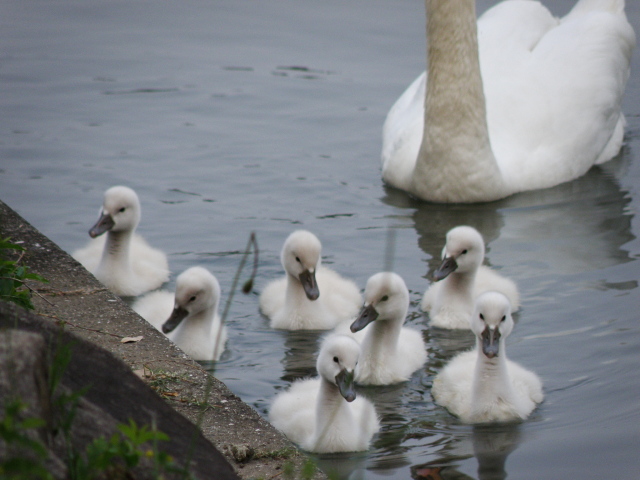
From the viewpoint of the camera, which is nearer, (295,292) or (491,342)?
(491,342)

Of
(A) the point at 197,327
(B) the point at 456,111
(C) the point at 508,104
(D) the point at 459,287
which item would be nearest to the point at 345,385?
(A) the point at 197,327

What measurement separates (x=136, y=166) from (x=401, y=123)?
237 cm

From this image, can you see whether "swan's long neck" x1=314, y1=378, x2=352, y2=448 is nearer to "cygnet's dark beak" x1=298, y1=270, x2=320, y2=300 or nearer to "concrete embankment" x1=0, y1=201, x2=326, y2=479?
"concrete embankment" x1=0, y1=201, x2=326, y2=479

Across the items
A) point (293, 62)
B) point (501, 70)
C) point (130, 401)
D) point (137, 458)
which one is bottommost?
point (137, 458)

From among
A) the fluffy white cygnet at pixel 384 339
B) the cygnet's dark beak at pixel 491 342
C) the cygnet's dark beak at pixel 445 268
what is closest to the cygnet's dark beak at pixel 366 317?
the fluffy white cygnet at pixel 384 339

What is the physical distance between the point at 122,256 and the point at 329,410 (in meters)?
2.57

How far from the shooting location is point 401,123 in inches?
363

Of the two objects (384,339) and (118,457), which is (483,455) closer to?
(384,339)

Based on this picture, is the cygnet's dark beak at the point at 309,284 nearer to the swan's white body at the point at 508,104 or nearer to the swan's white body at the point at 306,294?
the swan's white body at the point at 306,294

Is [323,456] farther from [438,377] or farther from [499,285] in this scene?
[499,285]

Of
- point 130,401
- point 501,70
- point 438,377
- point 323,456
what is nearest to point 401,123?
point 501,70

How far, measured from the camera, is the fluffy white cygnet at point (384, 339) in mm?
5949

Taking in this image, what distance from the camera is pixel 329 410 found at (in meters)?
5.14

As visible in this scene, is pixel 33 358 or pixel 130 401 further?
pixel 130 401
